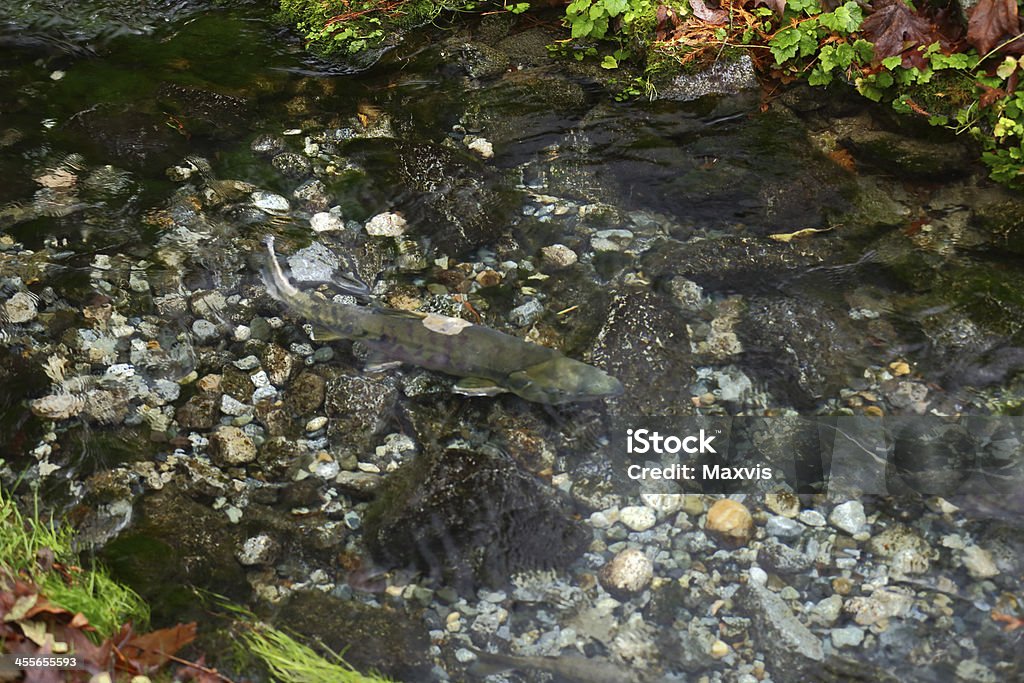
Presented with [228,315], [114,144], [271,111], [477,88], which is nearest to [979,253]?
[477,88]

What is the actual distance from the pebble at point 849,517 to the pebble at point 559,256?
7.31ft

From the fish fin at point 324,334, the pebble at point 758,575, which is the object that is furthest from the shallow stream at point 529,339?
the fish fin at point 324,334

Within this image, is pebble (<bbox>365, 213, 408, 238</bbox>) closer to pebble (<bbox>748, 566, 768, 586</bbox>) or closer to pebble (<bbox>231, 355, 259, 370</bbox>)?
pebble (<bbox>231, 355, 259, 370</bbox>)

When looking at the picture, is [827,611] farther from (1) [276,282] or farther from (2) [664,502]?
(1) [276,282]

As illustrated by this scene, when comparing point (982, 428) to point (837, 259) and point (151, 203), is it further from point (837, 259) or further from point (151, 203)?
point (151, 203)

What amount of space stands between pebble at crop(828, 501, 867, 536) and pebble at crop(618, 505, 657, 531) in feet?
2.88

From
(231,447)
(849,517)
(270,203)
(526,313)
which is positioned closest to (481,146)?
(270,203)

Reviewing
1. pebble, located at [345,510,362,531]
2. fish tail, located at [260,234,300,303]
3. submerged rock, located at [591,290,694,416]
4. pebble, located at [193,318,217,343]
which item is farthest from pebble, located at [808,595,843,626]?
pebble, located at [193,318,217,343]

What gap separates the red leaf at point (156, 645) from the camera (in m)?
3.45

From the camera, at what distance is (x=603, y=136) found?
6312 mm

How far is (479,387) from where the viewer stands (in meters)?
4.55

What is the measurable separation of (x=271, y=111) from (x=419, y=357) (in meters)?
3.16

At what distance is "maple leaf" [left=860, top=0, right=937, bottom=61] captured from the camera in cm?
585

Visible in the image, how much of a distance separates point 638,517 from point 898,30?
4169mm
